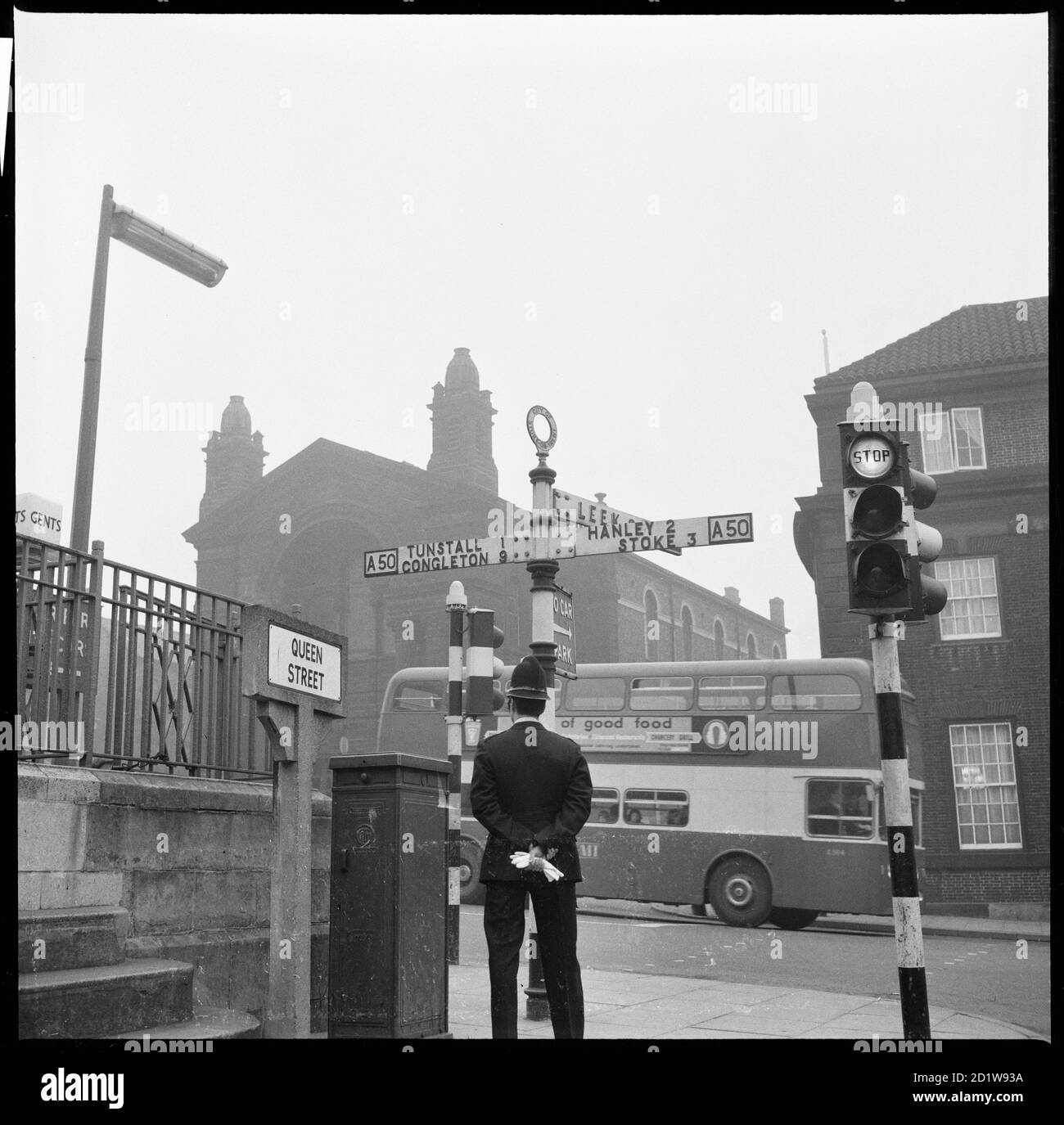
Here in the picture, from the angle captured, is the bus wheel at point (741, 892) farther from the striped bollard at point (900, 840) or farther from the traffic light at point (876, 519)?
the traffic light at point (876, 519)

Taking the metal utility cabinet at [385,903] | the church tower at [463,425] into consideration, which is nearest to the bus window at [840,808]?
the metal utility cabinet at [385,903]

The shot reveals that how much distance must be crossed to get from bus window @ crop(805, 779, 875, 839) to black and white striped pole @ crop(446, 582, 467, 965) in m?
6.84

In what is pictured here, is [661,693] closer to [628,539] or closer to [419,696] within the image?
[419,696]

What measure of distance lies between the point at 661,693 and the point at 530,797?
1295 cm

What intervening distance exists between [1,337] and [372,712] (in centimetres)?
3163

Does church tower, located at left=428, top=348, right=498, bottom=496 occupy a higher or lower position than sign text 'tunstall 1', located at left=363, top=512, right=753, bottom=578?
higher

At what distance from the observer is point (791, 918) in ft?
62.5

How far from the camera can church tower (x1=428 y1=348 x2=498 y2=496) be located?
3916 cm

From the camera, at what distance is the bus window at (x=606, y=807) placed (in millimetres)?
19219

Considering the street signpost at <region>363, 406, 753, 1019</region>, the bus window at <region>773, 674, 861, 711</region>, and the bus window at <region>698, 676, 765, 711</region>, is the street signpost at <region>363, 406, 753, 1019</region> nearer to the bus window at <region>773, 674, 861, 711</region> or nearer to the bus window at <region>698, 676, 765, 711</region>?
the bus window at <region>773, 674, 861, 711</region>

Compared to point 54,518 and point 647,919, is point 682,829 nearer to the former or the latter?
point 647,919

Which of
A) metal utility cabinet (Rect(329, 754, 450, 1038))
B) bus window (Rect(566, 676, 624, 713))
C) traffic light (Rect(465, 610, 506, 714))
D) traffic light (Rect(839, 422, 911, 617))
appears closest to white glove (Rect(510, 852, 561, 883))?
metal utility cabinet (Rect(329, 754, 450, 1038))
